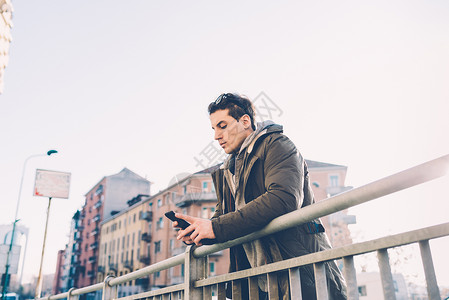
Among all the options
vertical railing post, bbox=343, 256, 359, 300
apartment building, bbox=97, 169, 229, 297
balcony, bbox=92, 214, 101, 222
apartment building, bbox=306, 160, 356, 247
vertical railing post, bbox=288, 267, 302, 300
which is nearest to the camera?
vertical railing post, bbox=343, 256, 359, 300

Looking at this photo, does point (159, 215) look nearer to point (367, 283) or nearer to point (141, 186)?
point (141, 186)

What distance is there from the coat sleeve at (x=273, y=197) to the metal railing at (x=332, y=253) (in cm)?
6

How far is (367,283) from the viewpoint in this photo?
104 ft

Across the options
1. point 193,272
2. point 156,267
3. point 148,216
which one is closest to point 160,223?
point 148,216

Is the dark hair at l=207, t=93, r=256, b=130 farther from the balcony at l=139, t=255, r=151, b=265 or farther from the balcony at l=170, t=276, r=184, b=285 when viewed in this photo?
the balcony at l=139, t=255, r=151, b=265

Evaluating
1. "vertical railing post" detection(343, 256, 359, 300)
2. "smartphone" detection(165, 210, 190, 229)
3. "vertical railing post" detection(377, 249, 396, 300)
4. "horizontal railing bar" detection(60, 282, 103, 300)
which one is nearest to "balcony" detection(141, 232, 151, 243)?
"horizontal railing bar" detection(60, 282, 103, 300)

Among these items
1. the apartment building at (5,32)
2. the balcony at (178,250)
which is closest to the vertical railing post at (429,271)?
the apartment building at (5,32)

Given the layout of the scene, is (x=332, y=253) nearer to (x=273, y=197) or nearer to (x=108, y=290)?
(x=273, y=197)

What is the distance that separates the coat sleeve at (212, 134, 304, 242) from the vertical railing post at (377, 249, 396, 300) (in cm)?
54

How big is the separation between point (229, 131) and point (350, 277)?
1.21 metres

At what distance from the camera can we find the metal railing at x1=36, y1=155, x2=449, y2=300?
1.13 metres

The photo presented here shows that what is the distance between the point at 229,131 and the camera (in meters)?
2.35

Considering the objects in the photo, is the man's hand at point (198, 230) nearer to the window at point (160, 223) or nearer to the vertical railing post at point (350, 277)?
the vertical railing post at point (350, 277)

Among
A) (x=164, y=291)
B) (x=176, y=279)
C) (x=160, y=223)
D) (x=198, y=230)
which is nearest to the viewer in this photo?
(x=198, y=230)
